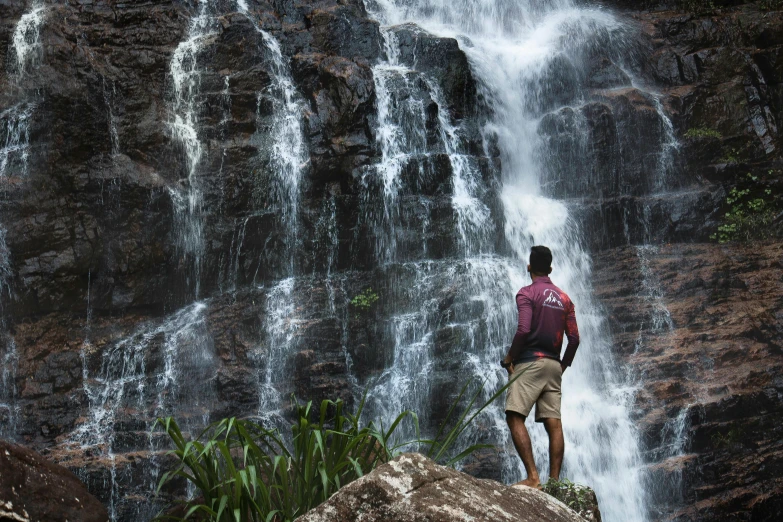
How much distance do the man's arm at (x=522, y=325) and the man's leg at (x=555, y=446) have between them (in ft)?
1.62

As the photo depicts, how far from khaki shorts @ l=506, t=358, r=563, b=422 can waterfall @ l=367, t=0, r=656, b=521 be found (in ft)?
14.2

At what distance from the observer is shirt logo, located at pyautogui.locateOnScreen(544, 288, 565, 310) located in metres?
4.84

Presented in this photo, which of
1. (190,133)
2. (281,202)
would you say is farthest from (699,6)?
(190,133)

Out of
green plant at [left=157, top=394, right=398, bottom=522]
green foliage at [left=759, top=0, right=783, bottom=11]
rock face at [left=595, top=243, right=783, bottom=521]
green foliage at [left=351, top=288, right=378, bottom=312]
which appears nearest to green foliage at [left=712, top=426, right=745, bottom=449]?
rock face at [left=595, top=243, right=783, bottom=521]

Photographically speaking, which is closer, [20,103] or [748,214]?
[20,103]

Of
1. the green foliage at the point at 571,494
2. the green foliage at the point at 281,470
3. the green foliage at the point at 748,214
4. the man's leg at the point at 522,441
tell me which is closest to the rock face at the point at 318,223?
the green foliage at the point at 748,214

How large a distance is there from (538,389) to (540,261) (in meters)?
0.90

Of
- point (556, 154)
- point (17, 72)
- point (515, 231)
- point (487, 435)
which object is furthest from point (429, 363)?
point (17, 72)

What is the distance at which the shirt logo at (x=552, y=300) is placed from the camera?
484 cm

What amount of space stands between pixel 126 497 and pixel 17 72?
7.18 m

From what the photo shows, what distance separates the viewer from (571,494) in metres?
4.00

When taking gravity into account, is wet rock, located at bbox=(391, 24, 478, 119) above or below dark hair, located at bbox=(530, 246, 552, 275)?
above

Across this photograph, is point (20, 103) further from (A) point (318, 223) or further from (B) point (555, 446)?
(B) point (555, 446)

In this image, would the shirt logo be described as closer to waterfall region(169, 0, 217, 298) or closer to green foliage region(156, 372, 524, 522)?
green foliage region(156, 372, 524, 522)
